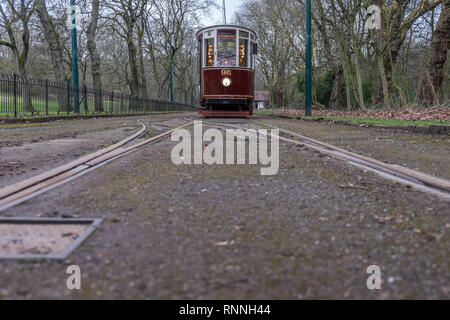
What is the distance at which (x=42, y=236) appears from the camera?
6.73 feet

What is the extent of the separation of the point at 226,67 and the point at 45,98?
730 centimetres

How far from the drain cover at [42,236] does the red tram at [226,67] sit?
15347 millimetres

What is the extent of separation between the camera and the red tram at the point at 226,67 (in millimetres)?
17547

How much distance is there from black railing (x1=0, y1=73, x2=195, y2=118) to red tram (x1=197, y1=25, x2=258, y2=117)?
586 centimetres

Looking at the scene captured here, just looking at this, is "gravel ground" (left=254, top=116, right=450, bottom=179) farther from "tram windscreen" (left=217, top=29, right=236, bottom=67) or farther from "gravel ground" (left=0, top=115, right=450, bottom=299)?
"tram windscreen" (left=217, top=29, right=236, bottom=67)

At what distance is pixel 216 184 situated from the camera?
3328 millimetres

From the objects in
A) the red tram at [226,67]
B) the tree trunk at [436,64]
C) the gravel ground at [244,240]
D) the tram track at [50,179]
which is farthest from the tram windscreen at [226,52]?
Answer: the gravel ground at [244,240]

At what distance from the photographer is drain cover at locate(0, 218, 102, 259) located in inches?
71.9

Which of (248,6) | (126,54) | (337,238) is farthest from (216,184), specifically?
(126,54)

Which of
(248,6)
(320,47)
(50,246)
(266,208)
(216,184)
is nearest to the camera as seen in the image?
(50,246)

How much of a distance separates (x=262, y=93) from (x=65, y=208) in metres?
102

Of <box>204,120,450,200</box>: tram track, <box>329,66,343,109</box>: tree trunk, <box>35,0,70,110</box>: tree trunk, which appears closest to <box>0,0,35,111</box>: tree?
<box>35,0,70,110</box>: tree trunk

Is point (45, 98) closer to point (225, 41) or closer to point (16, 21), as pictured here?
point (225, 41)

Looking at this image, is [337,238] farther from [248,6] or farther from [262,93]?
[262,93]
